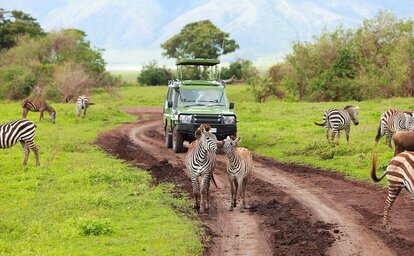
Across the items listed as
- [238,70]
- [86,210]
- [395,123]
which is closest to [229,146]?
[86,210]

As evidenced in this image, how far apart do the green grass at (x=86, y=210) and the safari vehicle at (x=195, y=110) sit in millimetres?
2908

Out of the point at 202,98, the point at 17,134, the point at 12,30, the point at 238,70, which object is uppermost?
the point at 12,30

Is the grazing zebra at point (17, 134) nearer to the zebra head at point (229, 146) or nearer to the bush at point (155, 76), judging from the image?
the zebra head at point (229, 146)

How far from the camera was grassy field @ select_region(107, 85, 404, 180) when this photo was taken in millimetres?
19719

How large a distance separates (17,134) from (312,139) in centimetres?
1203

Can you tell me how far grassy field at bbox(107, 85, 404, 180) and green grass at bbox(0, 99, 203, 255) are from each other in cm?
632

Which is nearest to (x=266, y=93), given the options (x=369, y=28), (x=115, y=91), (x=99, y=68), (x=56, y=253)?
(x=369, y=28)

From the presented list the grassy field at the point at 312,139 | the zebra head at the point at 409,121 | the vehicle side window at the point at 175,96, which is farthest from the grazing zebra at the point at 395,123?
the vehicle side window at the point at 175,96

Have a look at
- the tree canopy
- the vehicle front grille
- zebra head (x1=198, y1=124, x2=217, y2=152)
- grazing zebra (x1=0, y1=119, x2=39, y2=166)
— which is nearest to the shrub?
zebra head (x1=198, y1=124, x2=217, y2=152)

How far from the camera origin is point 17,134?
1911cm

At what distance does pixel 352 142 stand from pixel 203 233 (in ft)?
44.5

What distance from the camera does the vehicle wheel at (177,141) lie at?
22.7 meters

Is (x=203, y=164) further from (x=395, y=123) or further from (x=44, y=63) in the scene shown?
(x=44, y=63)

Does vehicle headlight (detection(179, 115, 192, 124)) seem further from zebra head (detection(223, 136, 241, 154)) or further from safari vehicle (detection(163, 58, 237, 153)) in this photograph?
zebra head (detection(223, 136, 241, 154))
